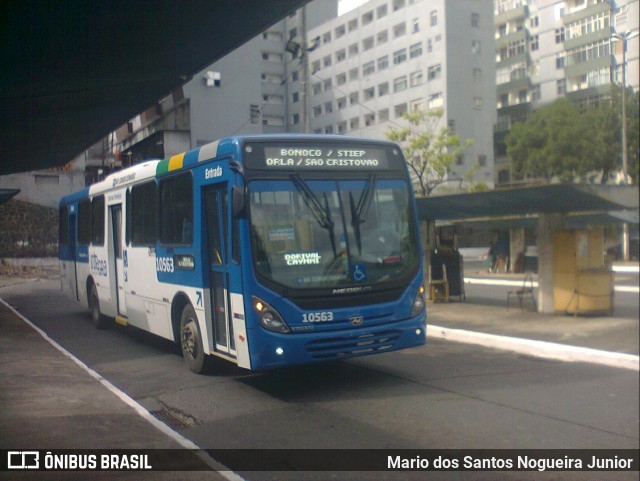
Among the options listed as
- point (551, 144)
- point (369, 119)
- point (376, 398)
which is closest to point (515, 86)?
point (551, 144)

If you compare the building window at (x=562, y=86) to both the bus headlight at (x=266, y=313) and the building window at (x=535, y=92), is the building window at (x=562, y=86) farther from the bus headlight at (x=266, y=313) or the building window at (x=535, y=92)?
the bus headlight at (x=266, y=313)

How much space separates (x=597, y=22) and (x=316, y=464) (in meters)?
3.54

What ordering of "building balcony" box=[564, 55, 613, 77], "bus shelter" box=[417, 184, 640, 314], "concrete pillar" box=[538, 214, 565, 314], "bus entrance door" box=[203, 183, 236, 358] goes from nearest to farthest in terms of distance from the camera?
"building balcony" box=[564, 55, 613, 77]
"bus entrance door" box=[203, 183, 236, 358]
"bus shelter" box=[417, 184, 640, 314]
"concrete pillar" box=[538, 214, 565, 314]

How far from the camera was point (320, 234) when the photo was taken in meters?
7.30

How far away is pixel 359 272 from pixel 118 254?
3743 mm

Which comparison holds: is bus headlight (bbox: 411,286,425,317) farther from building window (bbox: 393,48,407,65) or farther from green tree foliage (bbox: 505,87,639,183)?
green tree foliage (bbox: 505,87,639,183)

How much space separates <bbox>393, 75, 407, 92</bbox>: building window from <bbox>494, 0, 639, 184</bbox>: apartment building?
1383 millimetres

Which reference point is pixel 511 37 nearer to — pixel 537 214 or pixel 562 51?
pixel 562 51

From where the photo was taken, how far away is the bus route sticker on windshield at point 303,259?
7.27m

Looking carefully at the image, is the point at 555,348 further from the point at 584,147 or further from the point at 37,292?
the point at 37,292

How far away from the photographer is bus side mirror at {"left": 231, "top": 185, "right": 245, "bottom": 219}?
7.13 m

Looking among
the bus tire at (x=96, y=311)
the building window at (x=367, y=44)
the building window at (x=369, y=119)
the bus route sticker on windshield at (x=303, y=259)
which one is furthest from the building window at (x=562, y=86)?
the bus tire at (x=96, y=311)

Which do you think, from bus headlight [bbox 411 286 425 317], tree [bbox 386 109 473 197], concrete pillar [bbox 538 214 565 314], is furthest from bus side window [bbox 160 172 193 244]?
concrete pillar [bbox 538 214 565 314]

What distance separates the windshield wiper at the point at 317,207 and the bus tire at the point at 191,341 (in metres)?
2.09
